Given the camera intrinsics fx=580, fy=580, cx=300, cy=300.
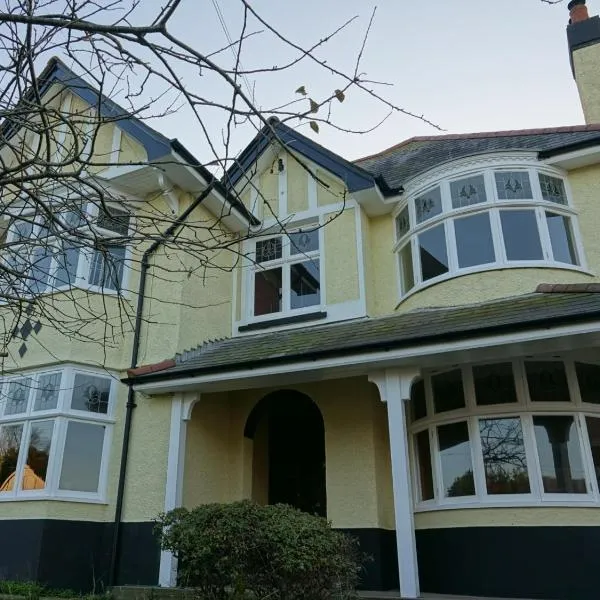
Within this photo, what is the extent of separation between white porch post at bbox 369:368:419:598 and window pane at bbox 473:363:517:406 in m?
1.17

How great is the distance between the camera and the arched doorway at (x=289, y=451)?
34.0ft

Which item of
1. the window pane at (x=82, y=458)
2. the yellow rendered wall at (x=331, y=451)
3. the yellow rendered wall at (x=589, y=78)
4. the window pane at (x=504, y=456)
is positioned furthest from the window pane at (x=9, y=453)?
the yellow rendered wall at (x=589, y=78)

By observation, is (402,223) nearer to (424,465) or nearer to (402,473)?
(424,465)

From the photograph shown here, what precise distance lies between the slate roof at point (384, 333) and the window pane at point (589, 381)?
102cm

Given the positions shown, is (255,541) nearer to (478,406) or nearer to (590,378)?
(478,406)

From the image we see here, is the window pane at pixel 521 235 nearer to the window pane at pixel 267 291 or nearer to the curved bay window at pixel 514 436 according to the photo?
the curved bay window at pixel 514 436

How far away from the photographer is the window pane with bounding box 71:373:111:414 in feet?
30.5

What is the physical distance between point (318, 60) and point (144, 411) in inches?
288

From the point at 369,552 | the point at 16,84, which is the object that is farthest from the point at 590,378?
the point at 16,84

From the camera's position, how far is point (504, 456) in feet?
25.3

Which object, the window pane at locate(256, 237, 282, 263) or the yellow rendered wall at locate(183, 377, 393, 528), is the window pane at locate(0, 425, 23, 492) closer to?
the yellow rendered wall at locate(183, 377, 393, 528)

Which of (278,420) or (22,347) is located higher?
(22,347)

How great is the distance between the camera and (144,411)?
9391 mm

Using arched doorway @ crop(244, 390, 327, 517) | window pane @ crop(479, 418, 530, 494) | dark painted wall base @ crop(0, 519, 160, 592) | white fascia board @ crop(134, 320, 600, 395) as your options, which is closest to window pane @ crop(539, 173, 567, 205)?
white fascia board @ crop(134, 320, 600, 395)
